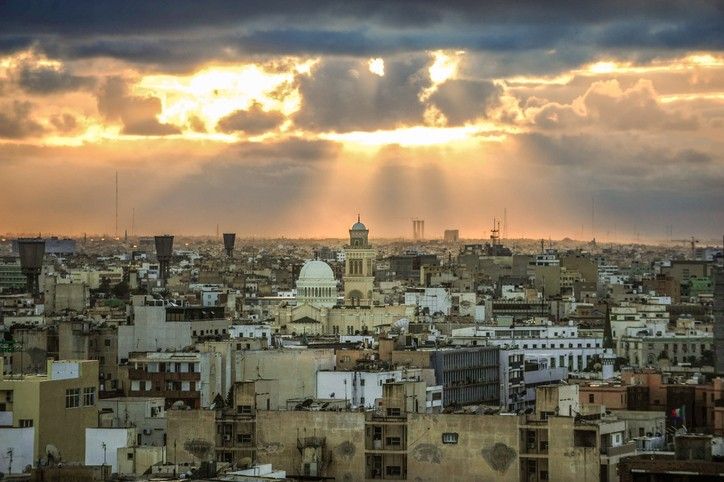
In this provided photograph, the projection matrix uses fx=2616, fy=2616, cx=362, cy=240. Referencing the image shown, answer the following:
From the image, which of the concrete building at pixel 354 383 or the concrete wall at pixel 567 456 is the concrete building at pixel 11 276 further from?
the concrete wall at pixel 567 456

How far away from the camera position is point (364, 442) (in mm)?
52312

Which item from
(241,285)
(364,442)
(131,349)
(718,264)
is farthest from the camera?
(241,285)

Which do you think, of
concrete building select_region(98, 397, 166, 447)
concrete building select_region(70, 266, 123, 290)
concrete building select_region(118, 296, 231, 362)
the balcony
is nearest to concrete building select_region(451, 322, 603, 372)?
concrete building select_region(118, 296, 231, 362)

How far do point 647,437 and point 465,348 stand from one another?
21473 millimetres

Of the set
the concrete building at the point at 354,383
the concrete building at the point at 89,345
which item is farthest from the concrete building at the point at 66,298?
the concrete building at the point at 354,383

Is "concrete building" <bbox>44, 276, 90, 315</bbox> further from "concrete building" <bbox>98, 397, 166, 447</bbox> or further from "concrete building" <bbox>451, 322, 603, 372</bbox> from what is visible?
"concrete building" <bbox>98, 397, 166, 447</bbox>

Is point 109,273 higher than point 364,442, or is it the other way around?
point 109,273

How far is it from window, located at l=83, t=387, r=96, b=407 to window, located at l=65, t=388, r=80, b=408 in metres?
0.43

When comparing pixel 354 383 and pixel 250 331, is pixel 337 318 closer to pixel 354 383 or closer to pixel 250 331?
pixel 250 331

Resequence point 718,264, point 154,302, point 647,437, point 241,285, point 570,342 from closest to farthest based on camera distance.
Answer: point 647,437 < point 718,264 < point 154,302 < point 570,342 < point 241,285

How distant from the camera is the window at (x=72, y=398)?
183 feet

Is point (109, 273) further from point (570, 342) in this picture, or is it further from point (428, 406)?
point (428, 406)

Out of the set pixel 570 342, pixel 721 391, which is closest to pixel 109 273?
pixel 570 342

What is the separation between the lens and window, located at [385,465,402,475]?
52.0 meters
